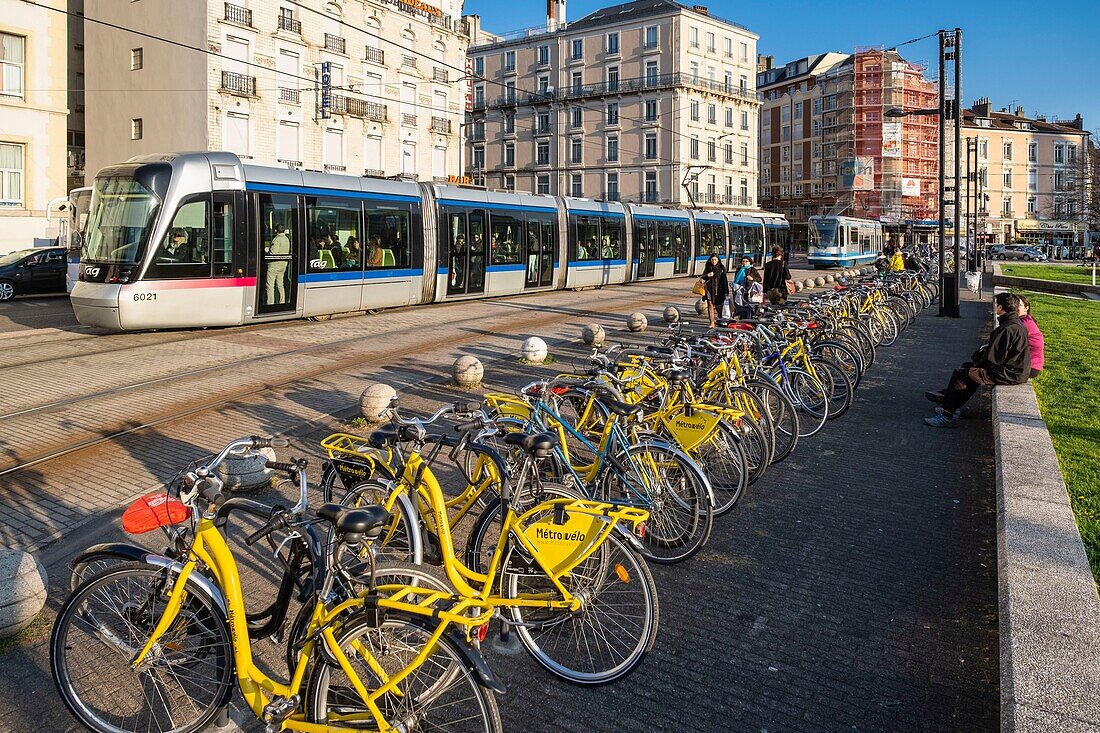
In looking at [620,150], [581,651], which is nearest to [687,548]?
[581,651]

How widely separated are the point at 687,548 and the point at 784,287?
1195 cm

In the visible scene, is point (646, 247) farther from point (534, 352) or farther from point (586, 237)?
point (534, 352)

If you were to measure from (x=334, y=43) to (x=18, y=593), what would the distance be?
4170 centimetres

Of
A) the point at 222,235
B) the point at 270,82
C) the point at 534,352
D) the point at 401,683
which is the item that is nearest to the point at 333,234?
the point at 222,235

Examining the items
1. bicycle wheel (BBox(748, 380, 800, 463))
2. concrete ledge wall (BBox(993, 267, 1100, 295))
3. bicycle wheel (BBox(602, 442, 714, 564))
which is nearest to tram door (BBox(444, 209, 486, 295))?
bicycle wheel (BBox(748, 380, 800, 463))

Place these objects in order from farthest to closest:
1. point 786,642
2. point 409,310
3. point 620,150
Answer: point 620,150 → point 409,310 → point 786,642

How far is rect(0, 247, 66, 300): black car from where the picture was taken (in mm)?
25078

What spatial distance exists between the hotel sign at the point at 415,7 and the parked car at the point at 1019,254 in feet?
167

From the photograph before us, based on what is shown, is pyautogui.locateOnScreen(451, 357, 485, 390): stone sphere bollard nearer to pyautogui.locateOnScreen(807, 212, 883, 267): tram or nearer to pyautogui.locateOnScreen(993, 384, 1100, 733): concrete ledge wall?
pyautogui.locateOnScreen(993, 384, 1100, 733): concrete ledge wall

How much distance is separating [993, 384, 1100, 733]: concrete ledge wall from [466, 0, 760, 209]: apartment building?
202ft

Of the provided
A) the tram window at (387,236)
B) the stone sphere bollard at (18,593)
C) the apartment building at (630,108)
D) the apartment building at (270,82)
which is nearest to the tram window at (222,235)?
the tram window at (387,236)

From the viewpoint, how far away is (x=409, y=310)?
2091 centimetres

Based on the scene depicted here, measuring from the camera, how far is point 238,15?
37344mm

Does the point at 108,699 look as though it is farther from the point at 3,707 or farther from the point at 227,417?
the point at 227,417
